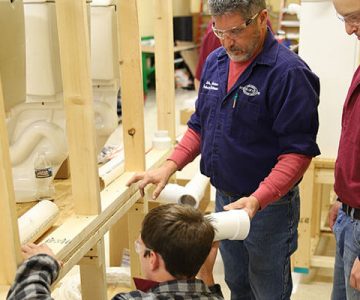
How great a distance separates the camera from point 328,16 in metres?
2.34

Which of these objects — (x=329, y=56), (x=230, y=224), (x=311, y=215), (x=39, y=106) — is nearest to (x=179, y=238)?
(x=230, y=224)

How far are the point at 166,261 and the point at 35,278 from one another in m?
0.30

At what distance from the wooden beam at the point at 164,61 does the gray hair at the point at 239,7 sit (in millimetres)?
713

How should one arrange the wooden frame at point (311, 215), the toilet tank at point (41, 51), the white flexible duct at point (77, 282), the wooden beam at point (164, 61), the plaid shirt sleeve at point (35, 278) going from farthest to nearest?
1. the wooden frame at point (311, 215)
2. the white flexible duct at point (77, 282)
3. the wooden beam at point (164, 61)
4. the toilet tank at point (41, 51)
5. the plaid shirt sleeve at point (35, 278)

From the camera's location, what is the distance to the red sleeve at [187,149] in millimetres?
1829

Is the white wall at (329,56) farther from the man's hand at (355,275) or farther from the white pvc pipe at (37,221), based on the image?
the white pvc pipe at (37,221)

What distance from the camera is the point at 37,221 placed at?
1.44 metres

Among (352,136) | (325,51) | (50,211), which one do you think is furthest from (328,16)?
(50,211)

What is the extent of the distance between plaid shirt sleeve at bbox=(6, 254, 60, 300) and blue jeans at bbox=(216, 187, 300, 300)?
0.72 metres

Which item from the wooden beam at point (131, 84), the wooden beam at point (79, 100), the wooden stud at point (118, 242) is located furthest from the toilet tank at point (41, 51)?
the wooden stud at point (118, 242)

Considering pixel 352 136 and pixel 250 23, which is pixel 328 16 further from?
pixel 352 136

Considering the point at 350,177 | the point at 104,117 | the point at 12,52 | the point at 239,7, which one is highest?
the point at 239,7

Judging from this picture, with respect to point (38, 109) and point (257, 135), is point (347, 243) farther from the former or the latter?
point (38, 109)

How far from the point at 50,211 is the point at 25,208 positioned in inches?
7.0
